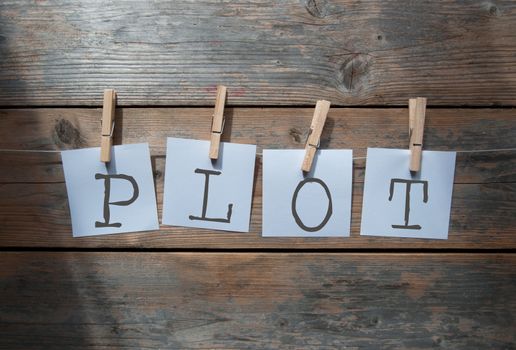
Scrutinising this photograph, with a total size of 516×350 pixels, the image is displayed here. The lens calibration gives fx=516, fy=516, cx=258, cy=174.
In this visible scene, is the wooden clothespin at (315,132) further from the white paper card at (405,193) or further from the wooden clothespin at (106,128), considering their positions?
the wooden clothespin at (106,128)

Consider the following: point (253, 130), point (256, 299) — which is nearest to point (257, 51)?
point (253, 130)

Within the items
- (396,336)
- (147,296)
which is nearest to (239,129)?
(147,296)

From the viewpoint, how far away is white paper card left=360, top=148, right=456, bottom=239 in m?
0.84

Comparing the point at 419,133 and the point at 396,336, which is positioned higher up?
the point at 419,133

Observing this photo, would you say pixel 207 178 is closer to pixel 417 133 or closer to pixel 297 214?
pixel 297 214

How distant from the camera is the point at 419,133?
0.83m

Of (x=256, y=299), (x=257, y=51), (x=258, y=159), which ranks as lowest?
(x=256, y=299)

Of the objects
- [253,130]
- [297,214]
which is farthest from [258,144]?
[297,214]

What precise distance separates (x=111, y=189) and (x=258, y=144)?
0.82ft

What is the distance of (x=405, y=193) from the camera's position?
0.84 m

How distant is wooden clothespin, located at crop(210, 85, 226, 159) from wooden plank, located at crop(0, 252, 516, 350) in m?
0.18

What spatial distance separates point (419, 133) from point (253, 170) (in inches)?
10.8

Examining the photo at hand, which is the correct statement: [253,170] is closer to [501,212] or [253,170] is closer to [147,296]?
[147,296]

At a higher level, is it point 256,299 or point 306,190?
point 306,190
